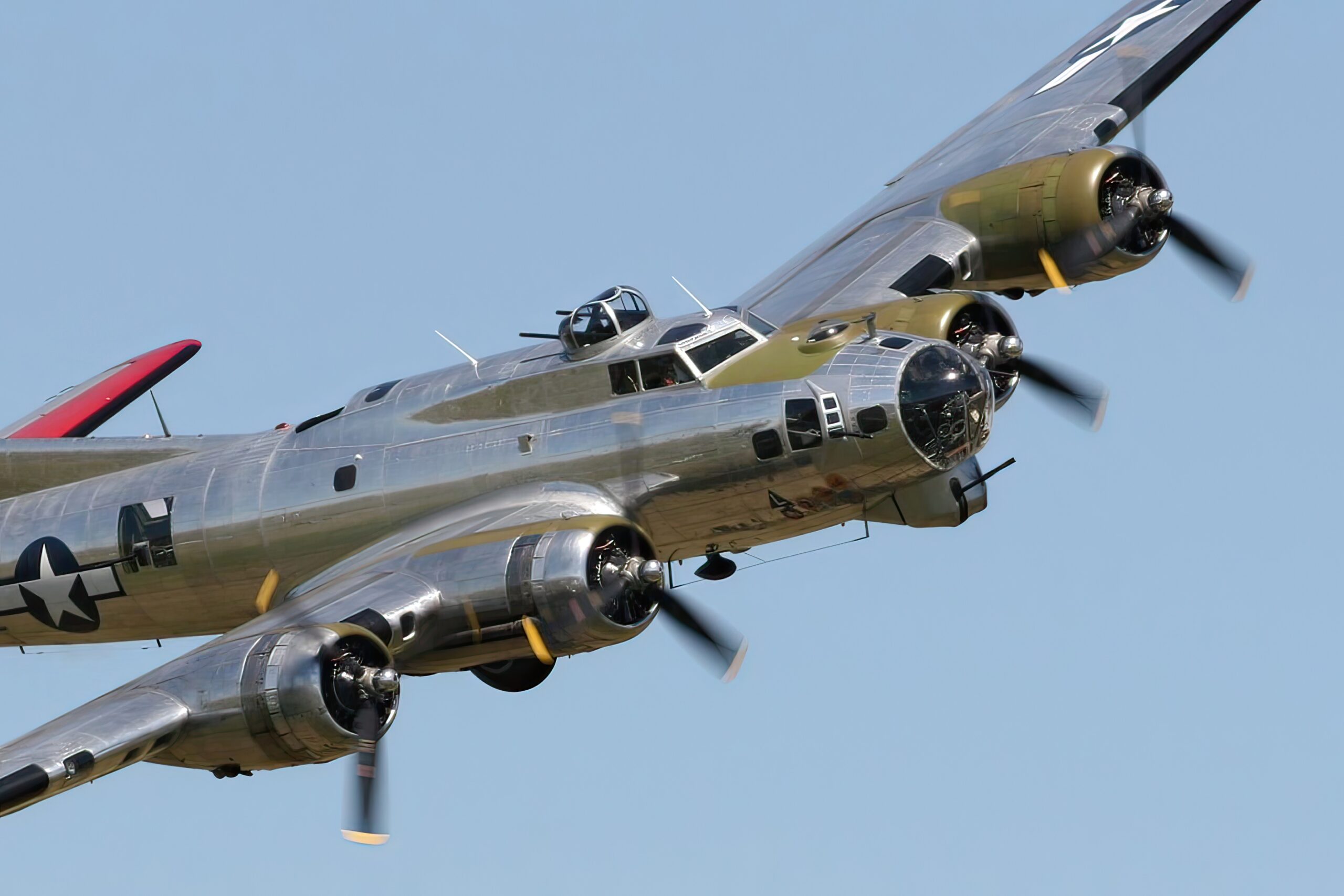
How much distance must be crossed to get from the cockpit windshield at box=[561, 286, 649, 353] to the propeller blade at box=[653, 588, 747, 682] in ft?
10.7

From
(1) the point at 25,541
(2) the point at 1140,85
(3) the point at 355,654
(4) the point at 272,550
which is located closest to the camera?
(3) the point at 355,654

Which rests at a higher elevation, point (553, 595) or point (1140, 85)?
point (1140, 85)

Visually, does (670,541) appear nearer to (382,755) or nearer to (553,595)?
(553,595)

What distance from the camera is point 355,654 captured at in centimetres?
2520

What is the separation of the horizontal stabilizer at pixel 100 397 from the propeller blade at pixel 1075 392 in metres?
14.4

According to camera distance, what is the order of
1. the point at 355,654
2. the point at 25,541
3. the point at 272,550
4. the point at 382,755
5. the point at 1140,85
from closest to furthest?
the point at 355,654
the point at 382,755
the point at 272,550
the point at 25,541
the point at 1140,85

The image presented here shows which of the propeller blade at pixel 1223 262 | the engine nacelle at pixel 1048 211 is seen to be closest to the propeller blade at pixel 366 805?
the engine nacelle at pixel 1048 211

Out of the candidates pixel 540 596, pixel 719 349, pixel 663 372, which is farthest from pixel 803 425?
pixel 540 596

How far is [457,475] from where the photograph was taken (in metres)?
28.0

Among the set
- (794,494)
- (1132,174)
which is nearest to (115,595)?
(794,494)

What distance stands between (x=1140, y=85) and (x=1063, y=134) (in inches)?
73.2

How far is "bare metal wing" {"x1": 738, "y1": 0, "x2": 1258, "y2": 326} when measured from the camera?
31078 millimetres

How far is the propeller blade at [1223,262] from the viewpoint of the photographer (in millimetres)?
32375

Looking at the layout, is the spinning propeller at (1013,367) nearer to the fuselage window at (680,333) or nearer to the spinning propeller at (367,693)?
the fuselage window at (680,333)
